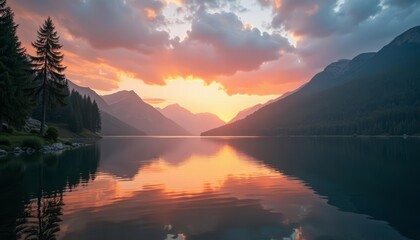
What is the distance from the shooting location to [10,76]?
61.7 metres

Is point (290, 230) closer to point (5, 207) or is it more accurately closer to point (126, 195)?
point (126, 195)

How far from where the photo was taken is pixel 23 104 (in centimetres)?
6506

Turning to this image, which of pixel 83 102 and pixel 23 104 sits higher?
pixel 83 102

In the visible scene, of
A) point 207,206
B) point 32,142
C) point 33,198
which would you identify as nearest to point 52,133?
point 32,142

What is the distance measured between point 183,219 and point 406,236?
12062mm

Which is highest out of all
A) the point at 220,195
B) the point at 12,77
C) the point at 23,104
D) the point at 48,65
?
the point at 48,65

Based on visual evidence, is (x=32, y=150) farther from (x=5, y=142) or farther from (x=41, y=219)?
(x=41, y=219)

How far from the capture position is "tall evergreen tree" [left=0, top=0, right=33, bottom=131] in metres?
60.3

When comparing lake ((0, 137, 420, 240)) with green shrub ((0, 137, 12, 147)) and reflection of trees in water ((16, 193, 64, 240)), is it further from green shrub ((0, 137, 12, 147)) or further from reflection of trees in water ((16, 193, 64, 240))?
green shrub ((0, 137, 12, 147))

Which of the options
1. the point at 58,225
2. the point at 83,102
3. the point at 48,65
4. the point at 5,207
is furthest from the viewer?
the point at 83,102

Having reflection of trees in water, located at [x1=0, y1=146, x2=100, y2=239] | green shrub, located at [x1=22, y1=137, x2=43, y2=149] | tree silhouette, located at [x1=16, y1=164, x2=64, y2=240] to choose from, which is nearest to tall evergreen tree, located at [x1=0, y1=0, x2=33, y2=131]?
green shrub, located at [x1=22, y1=137, x2=43, y2=149]

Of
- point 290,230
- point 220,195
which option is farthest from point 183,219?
point 220,195

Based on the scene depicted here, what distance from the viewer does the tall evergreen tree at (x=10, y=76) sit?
60.3 m

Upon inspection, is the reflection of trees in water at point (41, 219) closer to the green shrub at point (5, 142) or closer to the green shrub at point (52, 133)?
the green shrub at point (5, 142)
